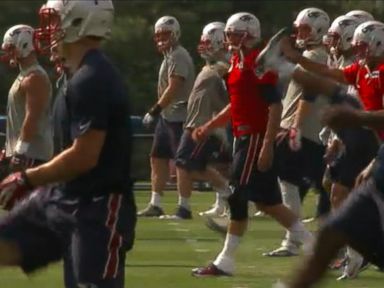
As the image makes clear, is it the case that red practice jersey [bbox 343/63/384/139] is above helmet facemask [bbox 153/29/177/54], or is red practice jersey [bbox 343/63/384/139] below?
above

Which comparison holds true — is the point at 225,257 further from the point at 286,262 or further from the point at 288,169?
the point at 288,169

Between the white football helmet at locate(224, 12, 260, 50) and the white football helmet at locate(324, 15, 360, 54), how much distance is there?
30.5 inches

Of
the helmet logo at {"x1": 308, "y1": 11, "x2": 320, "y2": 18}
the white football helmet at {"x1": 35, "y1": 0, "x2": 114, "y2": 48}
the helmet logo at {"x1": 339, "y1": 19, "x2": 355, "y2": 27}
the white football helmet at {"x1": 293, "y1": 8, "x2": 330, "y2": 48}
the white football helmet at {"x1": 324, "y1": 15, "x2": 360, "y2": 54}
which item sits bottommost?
the white football helmet at {"x1": 293, "y1": 8, "x2": 330, "y2": 48}


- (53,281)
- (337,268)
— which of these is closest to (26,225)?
(53,281)

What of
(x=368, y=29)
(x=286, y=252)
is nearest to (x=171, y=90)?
(x=286, y=252)

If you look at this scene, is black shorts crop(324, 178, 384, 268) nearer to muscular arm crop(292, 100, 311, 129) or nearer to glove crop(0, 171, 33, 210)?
glove crop(0, 171, 33, 210)

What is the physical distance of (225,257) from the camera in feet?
44.4

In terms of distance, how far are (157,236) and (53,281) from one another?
11.5ft

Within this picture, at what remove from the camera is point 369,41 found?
13.4 m

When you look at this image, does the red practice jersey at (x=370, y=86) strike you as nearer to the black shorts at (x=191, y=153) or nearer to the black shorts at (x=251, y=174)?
the black shorts at (x=251, y=174)

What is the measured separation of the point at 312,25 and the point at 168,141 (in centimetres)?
380

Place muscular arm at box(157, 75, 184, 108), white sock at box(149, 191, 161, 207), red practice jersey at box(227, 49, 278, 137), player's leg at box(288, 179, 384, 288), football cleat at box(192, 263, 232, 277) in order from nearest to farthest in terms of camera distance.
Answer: player's leg at box(288, 179, 384, 288) < football cleat at box(192, 263, 232, 277) < red practice jersey at box(227, 49, 278, 137) < muscular arm at box(157, 75, 184, 108) < white sock at box(149, 191, 161, 207)

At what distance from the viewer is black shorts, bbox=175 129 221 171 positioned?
1828cm

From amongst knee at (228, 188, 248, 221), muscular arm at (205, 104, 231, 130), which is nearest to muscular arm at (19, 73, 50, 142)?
knee at (228, 188, 248, 221)
